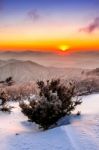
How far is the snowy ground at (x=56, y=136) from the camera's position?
377 inches

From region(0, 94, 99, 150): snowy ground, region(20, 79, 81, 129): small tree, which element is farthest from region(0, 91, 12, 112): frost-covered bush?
region(20, 79, 81, 129): small tree

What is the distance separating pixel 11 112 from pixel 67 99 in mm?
3500

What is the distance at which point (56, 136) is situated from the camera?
1045cm

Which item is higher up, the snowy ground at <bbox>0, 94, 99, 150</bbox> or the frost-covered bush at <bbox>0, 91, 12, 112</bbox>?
the frost-covered bush at <bbox>0, 91, 12, 112</bbox>

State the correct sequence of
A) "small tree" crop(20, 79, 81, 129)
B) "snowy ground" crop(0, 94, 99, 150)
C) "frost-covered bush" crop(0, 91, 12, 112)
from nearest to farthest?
"snowy ground" crop(0, 94, 99, 150), "small tree" crop(20, 79, 81, 129), "frost-covered bush" crop(0, 91, 12, 112)

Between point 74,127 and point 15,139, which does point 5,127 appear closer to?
point 15,139

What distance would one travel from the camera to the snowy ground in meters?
9.57

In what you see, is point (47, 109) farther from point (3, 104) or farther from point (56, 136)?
point (3, 104)

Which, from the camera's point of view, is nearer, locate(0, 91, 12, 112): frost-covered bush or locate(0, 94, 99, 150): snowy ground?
locate(0, 94, 99, 150): snowy ground

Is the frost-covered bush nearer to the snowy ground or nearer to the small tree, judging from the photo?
the snowy ground

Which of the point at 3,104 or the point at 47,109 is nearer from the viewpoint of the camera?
the point at 47,109

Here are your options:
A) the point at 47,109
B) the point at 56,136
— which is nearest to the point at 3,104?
the point at 47,109

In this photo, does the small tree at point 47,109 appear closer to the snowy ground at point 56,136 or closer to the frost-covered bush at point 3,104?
the snowy ground at point 56,136

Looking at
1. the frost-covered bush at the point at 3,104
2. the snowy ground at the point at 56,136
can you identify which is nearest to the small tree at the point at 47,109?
the snowy ground at the point at 56,136
